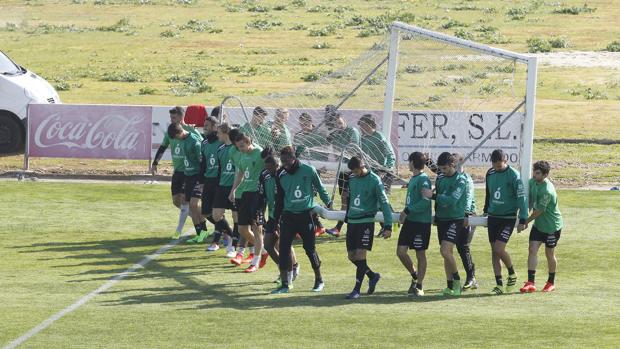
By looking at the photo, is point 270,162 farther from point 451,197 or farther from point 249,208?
point 451,197

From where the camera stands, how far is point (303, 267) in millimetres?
20406

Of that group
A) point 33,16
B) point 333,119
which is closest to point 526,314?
point 333,119

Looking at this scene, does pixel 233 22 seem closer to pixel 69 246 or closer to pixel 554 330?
pixel 69 246

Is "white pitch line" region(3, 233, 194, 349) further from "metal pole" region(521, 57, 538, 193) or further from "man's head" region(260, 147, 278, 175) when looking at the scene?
"metal pole" region(521, 57, 538, 193)

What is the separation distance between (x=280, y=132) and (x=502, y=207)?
5400mm

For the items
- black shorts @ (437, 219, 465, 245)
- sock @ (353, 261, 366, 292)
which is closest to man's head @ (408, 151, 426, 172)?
black shorts @ (437, 219, 465, 245)

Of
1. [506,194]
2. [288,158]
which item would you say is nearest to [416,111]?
[506,194]

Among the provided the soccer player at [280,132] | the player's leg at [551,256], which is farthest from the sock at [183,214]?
the player's leg at [551,256]

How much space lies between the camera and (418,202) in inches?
699

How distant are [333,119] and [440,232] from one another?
553cm

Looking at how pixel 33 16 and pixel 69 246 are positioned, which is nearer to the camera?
pixel 69 246

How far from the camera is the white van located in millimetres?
32562

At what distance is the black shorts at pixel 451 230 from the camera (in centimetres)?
1797

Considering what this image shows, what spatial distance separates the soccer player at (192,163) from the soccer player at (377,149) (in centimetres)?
277
